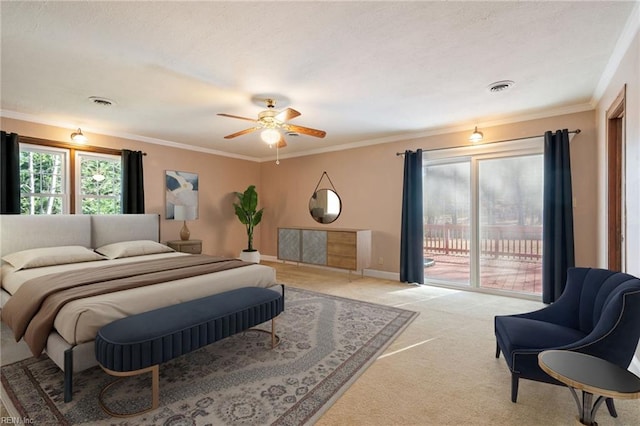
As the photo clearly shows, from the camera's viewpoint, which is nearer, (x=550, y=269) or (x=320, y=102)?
(x=320, y=102)

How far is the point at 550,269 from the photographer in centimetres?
398

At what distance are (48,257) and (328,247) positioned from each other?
3.88 metres


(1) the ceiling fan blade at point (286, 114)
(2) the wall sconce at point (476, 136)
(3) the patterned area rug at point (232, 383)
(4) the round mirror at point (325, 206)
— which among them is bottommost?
(3) the patterned area rug at point (232, 383)

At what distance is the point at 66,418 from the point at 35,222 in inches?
132

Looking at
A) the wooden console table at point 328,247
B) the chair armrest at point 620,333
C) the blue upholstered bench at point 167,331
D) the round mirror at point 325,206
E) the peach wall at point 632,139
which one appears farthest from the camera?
the round mirror at point 325,206

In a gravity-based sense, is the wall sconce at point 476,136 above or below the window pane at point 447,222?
above

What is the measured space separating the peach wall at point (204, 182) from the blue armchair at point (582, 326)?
17.9 feet

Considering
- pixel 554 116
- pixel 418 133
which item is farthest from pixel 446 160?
pixel 554 116

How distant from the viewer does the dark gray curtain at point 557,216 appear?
3.88 meters

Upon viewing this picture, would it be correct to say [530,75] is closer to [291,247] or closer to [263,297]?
[263,297]

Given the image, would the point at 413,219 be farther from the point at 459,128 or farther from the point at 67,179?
the point at 67,179

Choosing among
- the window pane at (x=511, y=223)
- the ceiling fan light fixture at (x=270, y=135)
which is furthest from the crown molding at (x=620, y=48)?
the ceiling fan light fixture at (x=270, y=135)

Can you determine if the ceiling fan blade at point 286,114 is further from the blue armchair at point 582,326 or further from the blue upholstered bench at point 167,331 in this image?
the blue armchair at point 582,326

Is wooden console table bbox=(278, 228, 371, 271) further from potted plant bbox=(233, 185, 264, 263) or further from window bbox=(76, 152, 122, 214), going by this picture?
window bbox=(76, 152, 122, 214)
